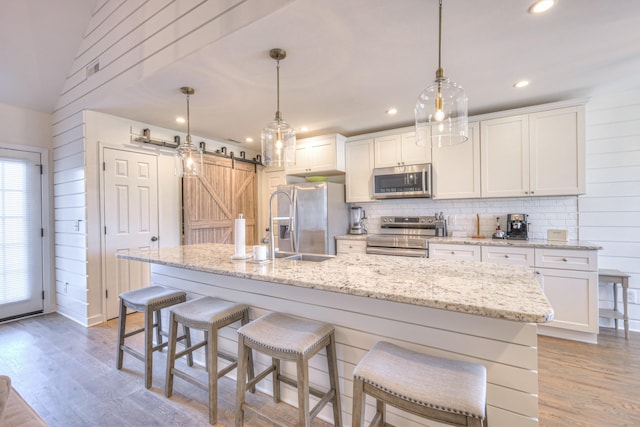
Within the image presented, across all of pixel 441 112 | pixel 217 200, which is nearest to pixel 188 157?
pixel 217 200

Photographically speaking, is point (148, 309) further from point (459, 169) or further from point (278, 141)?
point (459, 169)

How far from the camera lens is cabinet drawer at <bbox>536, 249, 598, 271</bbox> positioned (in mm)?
2727

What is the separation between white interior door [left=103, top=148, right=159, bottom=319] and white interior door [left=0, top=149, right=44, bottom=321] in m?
1.12

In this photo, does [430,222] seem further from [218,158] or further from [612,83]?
[218,158]

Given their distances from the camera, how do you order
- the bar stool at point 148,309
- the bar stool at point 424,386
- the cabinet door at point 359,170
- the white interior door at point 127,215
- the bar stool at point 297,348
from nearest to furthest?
the bar stool at point 424,386, the bar stool at point 297,348, the bar stool at point 148,309, the white interior door at point 127,215, the cabinet door at point 359,170

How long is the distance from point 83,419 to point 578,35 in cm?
419

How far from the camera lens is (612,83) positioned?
2.82m

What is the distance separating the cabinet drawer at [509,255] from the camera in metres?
2.96

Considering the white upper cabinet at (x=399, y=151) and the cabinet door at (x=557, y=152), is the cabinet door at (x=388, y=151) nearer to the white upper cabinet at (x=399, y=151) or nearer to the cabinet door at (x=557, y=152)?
the white upper cabinet at (x=399, y=151)

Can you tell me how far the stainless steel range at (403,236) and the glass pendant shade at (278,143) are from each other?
6.33 feet

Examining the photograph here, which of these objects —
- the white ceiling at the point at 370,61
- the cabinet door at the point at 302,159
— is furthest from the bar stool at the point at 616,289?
the cabinet door at the point at 302,159

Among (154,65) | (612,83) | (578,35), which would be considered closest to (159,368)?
(154,65)

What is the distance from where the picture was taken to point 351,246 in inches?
160

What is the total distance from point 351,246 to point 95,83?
3.59 meters
